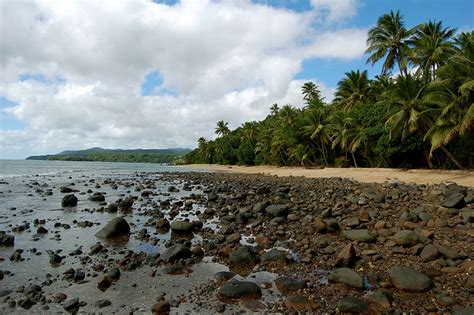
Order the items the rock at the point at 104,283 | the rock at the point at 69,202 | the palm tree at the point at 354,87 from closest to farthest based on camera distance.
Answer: the rock at the point at 104,283
the rock at the point at 69,202
the palm tree at the point at 354,87

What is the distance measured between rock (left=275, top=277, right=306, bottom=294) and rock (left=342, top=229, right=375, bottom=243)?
162 inches

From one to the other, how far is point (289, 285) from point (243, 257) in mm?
2206

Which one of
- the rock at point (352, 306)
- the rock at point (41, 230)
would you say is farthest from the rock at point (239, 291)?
the rock at point (41, 230)

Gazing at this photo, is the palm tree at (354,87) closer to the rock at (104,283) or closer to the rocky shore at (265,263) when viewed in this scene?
the rocky shore at (265,263)

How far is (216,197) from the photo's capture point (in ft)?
74.2

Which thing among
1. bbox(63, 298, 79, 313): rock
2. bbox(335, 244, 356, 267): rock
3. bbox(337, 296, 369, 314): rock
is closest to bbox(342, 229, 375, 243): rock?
bbox(335, 244, 356, 267): rock

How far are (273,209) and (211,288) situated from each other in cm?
833

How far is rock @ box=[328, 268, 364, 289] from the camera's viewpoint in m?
7.37

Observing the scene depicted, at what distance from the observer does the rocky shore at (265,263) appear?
6832mm

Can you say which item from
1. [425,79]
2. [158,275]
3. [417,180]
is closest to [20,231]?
[158,275]

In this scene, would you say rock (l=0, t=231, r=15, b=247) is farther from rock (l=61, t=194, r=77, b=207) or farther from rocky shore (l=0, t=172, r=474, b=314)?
rock (l=61, t=194, r=77, b=207)

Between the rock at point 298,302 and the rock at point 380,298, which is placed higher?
the rock at point 380,298

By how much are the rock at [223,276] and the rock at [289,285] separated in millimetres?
1289

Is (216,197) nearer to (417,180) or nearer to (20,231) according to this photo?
(20,231)
